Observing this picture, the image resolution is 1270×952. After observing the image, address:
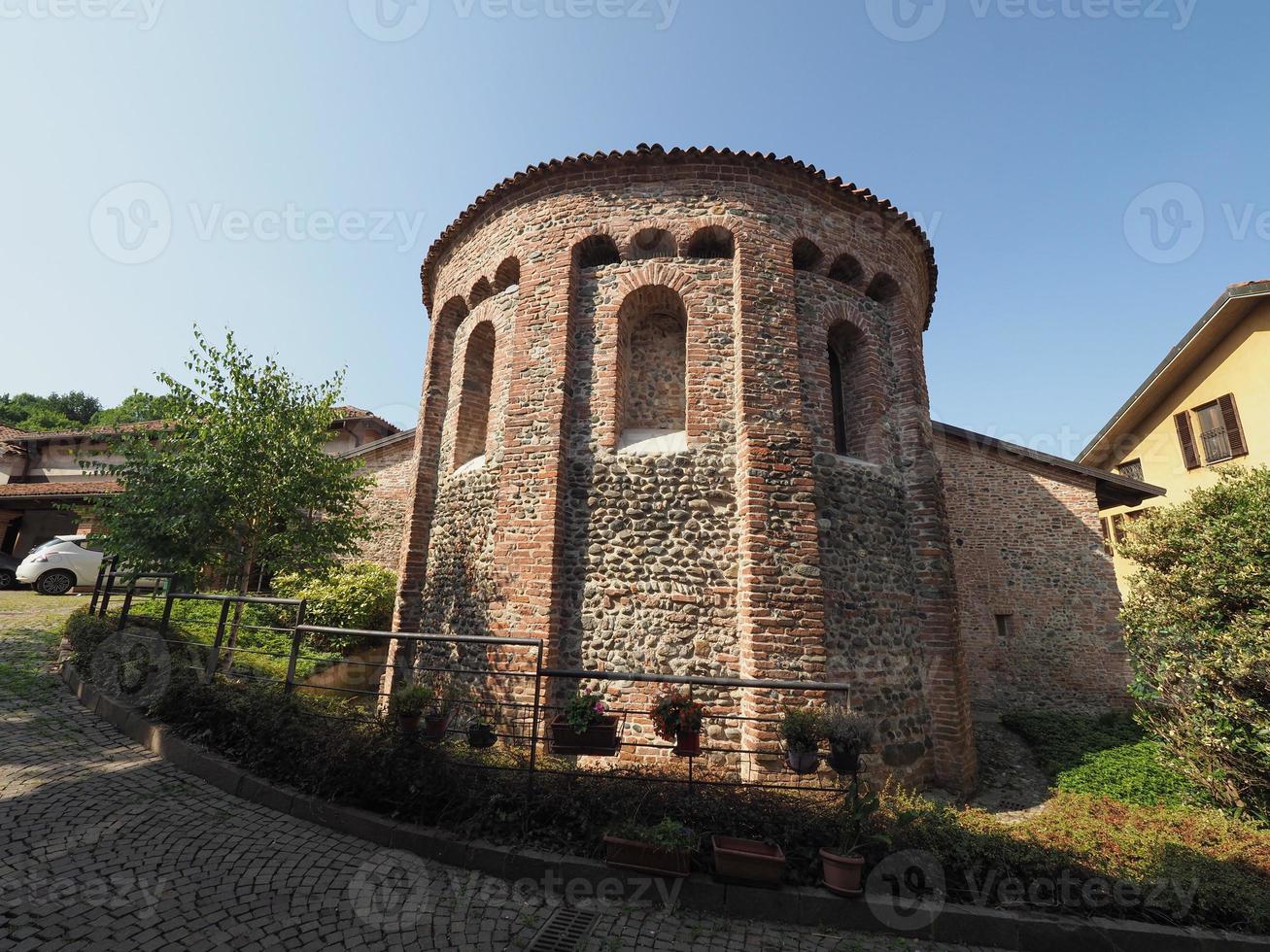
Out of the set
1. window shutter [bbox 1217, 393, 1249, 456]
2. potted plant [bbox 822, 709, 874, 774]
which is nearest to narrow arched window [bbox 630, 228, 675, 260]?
potted plant [bbox 822, 709, 874, 774]

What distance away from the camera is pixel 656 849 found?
12.9 feet

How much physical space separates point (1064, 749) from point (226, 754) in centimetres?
1187

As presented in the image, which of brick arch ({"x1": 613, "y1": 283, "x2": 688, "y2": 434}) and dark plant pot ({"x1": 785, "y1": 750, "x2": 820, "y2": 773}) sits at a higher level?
brick arch ({"x1": 613, "y1": 283, "x2": 688, "y2": 434})

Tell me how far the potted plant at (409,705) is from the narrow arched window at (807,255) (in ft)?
25.8

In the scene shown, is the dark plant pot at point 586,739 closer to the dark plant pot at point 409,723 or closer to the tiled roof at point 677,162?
the dark plant pot at point 409,723

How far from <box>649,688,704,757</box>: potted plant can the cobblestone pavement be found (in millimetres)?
1251

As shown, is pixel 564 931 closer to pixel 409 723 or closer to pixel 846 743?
pixel 409 723

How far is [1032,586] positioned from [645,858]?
42.2 ft

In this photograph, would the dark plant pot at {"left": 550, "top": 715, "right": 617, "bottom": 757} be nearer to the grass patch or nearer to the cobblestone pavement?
the cobblestone pavement

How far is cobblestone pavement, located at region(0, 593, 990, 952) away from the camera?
10.4 feet

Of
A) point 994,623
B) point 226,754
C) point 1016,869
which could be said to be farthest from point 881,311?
point 226,754

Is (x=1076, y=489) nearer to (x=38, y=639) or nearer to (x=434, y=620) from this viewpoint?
(x=434, y=620)

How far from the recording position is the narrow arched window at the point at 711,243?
808cm

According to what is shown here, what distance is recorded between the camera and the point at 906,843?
4.20m
